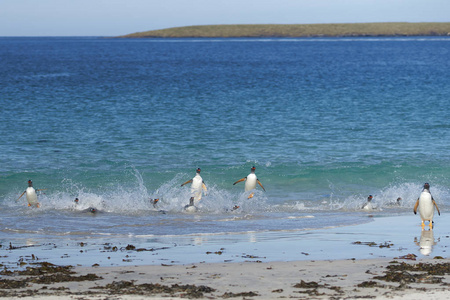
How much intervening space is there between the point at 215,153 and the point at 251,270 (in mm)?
17803

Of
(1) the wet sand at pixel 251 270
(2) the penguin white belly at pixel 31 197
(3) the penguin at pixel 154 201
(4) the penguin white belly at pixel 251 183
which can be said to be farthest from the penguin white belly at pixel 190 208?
(2) the penguin white belly at pixel 31 197

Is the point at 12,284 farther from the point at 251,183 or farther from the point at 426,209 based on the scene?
the point at 251,183

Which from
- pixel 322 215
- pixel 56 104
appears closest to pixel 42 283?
pixel 322 215

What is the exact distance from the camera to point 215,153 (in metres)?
29.4

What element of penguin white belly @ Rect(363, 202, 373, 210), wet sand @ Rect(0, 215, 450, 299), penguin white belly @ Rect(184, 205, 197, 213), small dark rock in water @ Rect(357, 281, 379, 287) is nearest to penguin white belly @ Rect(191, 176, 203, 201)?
penguin white belly @ Rect(184, 205, 197, 213)

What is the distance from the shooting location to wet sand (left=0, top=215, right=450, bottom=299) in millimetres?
10289

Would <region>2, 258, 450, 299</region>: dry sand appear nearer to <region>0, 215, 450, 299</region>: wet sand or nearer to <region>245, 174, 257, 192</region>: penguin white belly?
<region>0, 215, 450, 299</region>: wet sand

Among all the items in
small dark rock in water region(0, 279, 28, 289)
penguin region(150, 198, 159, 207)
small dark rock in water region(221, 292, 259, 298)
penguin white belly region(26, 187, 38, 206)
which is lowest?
small dark rock in water region(221, 292, 259, 298)

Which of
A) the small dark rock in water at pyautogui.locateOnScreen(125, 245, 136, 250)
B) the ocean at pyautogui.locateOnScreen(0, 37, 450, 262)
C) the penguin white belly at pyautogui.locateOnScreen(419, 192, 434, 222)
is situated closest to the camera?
the small dark rock in water at pyautogui.locateOnScreen(125, 245, 136, 250)

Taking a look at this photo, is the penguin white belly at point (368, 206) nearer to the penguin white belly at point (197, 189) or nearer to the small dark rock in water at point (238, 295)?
the penguin white belly at point (197, 189)

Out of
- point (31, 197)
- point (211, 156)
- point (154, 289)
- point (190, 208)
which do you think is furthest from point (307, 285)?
point (211, 156)

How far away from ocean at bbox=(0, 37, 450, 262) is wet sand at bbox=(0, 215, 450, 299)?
1.81 meters

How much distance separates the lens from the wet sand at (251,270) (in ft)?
33.8

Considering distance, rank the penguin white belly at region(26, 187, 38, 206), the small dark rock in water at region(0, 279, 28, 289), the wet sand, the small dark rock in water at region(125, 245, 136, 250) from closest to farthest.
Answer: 1. the wet sand
2. the small dark rock in water at region(0, 279, 28, 289)
3. the small dark rock in water at region(125, 245, 136, 250)
4. the penguin white belly at region(26, 187, 38, 206)
